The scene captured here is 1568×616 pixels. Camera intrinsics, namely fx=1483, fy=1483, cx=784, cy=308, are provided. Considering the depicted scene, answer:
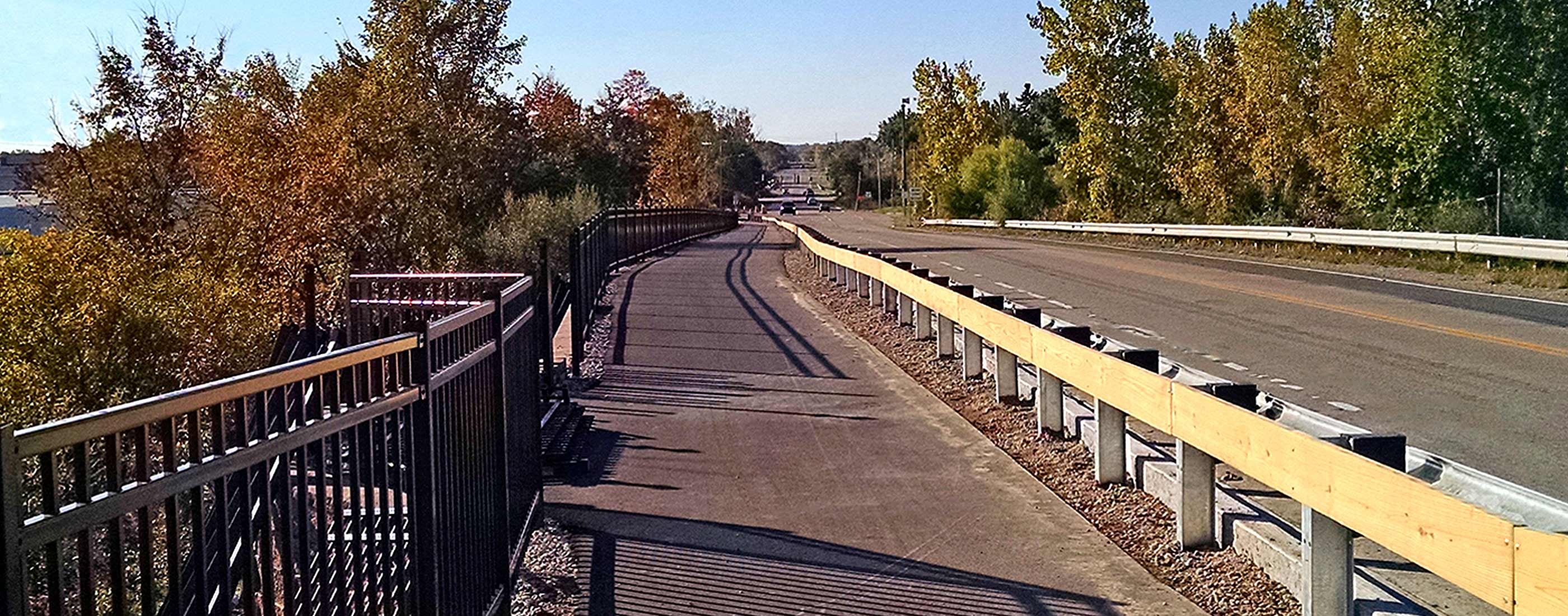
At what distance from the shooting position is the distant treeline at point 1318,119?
32062mm

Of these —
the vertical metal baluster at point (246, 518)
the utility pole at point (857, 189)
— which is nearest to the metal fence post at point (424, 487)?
the vertical metal baluster at point (246, 518)

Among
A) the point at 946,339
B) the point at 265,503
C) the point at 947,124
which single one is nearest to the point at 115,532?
the point at 265,503

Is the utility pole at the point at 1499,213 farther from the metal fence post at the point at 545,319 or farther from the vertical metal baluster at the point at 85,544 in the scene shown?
the vertical metal baluster at the point at 85,544

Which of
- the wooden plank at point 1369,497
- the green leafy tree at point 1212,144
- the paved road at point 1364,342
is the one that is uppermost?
the green leafy tree at point 1212,144

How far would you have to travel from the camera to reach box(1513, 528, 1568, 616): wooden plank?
152 inches

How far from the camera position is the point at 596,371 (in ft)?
49.5

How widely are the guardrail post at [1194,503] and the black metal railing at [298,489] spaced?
329 cm

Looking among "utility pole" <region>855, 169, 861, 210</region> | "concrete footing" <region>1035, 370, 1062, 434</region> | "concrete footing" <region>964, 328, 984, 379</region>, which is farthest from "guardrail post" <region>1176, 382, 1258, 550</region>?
"utility pole" <region>855, 169, 861, 210</region>

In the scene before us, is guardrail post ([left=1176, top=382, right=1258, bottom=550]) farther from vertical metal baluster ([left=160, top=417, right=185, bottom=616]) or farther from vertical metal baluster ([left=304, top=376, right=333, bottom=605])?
vertical metal baluster ([left=160, top=417, right=185, bottom=616])

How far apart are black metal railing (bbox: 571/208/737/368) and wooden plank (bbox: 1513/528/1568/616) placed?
11687 mm

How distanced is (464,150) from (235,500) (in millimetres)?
29608

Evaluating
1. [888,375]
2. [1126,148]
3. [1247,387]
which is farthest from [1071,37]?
[1247,387]

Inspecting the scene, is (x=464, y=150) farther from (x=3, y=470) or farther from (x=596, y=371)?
(x=3, y=470)

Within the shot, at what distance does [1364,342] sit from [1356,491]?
36.4 ft
